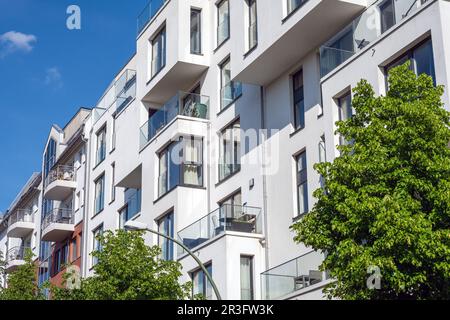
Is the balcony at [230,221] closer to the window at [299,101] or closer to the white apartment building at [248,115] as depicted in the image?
the white apartment building at [248,115]

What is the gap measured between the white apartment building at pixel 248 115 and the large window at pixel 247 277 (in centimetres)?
5

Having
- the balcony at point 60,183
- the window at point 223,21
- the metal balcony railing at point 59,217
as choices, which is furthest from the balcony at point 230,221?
the balcony at point 60,183

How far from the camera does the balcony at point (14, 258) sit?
5891 cm

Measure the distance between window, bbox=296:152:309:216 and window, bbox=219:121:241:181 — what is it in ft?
12.1

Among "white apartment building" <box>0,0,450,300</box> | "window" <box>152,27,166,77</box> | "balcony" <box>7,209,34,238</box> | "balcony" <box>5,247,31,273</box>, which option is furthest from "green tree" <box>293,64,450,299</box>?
"balcony" <box>7,209,34,238</box>

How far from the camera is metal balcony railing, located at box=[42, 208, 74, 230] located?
163 ft

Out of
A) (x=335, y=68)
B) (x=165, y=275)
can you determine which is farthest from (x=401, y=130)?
(x=165, y=275)

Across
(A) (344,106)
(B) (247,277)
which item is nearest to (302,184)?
(B) (247,277)

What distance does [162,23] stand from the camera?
36812mm

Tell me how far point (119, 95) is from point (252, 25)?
1470 cm

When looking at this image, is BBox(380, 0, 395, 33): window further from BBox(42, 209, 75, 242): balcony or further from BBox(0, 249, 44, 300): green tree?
BBox(42, 209, 75, 242): balcony

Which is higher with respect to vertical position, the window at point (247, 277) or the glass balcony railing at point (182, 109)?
the glass balcony railing at point (182, 109)
